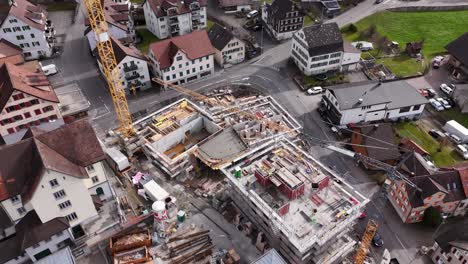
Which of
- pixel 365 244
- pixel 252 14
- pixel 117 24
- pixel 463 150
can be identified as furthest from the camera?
pixel 252 14

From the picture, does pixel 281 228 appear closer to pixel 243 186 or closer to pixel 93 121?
pixel 243 186

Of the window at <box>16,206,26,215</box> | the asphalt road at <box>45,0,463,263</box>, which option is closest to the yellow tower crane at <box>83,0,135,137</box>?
the asphalt road at <box>45,0,463,263</box>

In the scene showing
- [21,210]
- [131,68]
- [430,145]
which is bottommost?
[430,145]

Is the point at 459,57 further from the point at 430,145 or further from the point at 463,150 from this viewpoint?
the point at 430,145

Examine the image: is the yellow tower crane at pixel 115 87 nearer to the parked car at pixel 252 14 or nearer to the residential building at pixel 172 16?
the residential building at pixel 172 16

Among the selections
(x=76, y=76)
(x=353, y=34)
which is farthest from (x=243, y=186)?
(x=353, y=34)

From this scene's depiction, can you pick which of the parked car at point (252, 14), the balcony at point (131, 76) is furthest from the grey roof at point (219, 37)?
the parked car at point (252, 14)

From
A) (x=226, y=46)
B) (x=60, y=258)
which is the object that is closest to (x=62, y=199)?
(x=60, y=258)

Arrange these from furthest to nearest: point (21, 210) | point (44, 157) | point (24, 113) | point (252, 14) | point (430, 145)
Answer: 1. point (252, 14)
2. point (430, 145)
3. point (24, 113)
4. point (21, 210)
5. point (44, 157)
